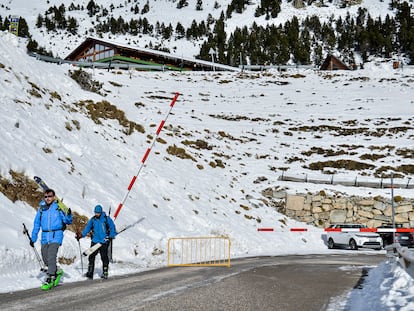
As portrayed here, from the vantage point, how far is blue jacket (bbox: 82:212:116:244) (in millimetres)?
10617

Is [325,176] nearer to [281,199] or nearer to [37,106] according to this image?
[281,199]

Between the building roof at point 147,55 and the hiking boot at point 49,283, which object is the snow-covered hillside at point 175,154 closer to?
the hiking boot at point 49,283

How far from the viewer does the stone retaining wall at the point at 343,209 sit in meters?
27.0

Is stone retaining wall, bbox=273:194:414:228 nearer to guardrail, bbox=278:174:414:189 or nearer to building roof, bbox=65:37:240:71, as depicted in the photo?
guardrail, bbox=278:174:414:189

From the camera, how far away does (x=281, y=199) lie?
27.8 metres

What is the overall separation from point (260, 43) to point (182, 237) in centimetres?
12031

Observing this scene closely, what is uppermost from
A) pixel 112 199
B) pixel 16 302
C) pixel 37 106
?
pixel 37 106

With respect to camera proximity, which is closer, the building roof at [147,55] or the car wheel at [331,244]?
the car wheel at [331,244]

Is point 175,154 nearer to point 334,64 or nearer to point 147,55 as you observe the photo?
point 147,55

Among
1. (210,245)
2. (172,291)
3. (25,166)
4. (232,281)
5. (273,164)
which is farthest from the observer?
(273,164)

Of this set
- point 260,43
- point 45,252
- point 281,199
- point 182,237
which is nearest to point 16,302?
point 45,252

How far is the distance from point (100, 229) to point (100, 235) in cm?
14

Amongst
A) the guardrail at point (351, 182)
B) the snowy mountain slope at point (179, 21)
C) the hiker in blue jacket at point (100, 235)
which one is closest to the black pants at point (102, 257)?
the hiker in blue jacket at point (100, 235)

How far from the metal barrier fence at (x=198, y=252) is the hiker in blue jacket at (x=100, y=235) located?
146 inches
